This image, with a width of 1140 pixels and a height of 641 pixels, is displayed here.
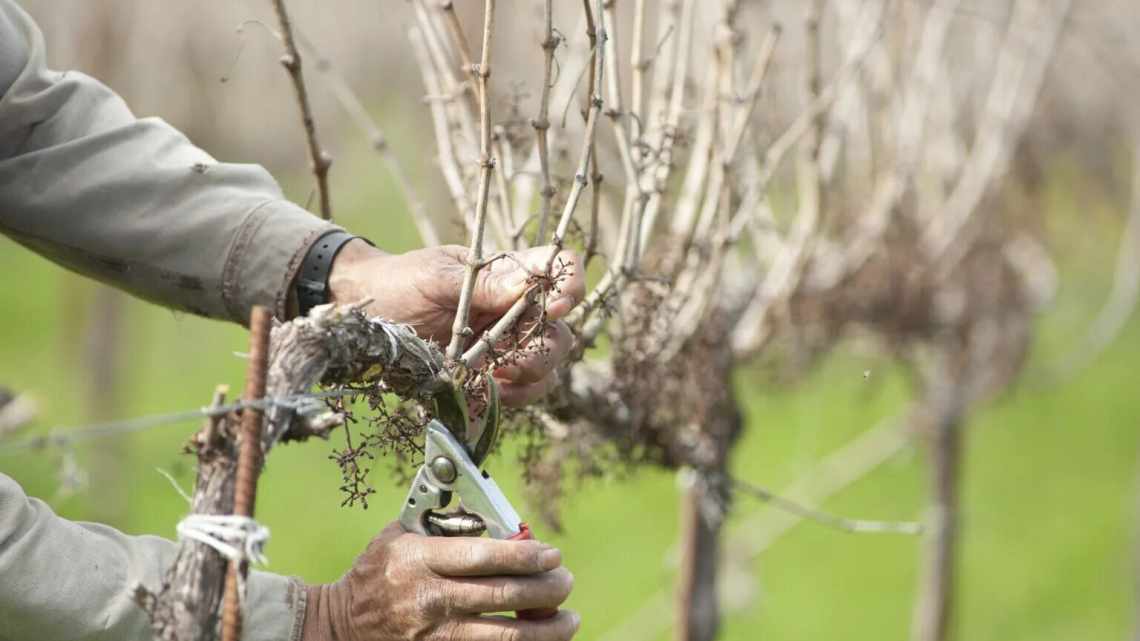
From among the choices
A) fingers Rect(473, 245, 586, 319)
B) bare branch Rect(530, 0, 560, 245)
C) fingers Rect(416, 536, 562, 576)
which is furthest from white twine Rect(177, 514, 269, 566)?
bare branch Rect(530, 0, 560, 245)

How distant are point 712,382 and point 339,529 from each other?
634 centimetres

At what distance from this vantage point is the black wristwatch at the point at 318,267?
1.83 meters

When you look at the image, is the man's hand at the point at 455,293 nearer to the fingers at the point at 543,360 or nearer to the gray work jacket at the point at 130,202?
the fingers at the point at 543,360

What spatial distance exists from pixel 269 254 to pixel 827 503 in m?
7.81

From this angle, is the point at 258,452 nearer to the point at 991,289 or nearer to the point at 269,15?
the point at 991,289

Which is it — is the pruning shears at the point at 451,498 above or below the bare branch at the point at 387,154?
below

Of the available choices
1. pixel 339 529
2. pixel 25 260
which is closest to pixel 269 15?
pixel 339 529

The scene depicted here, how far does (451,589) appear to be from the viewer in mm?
1363

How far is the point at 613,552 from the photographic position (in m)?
8.68

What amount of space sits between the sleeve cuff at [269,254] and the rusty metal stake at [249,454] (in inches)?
26.4

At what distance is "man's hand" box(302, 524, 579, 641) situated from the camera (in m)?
1.36

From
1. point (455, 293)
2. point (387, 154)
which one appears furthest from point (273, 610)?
point (387, 154)

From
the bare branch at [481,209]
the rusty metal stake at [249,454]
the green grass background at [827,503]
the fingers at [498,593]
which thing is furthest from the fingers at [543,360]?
the green grass background at [827,503]

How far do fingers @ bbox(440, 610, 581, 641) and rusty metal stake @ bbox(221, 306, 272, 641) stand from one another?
27 cm
